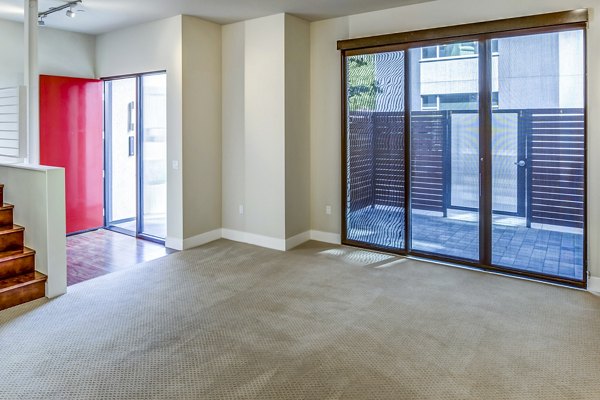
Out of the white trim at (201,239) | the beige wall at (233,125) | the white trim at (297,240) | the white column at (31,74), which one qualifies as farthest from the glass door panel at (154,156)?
the white trim at (297,240)

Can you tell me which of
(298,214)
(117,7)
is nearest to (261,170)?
(298,214)

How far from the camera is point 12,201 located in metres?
4.11

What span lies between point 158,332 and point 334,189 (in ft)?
9.67

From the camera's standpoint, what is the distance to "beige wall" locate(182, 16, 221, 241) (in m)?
5.12

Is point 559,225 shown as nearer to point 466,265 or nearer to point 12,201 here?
point 466,265

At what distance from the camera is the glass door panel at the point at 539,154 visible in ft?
12.6

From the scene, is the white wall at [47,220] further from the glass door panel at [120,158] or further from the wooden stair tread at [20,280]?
the glass door panel at [120,158]

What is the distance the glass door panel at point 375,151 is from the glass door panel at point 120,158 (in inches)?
119

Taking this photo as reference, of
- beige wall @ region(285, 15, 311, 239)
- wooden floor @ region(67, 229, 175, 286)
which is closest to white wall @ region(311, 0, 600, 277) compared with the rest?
beige wall @ region(285, 15, 311, 239)

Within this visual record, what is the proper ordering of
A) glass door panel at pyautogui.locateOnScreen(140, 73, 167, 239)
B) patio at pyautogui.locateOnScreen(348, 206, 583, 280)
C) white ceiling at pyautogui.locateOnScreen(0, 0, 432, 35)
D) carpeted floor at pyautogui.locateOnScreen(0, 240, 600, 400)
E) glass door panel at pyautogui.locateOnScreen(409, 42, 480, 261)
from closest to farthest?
carpeted floor at pyautogui.locateOnScreen(0, 240, 600, 400) < patio at pyautogui.locateOnScreen(348, 206, 583, 280) < glass door panel at pyautogui.locateOnScreen(409, 42, 480, 261) < white ceiling at pyautogui.locateOnScreen(0, 0, 432, 35) < glass door panel at pyautogui.locateOnScreen(140, 73, 167, 239)

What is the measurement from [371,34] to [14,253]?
420 cm

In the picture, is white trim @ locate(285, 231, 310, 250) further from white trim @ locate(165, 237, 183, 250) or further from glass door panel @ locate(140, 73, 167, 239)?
glass door panel @ locate(140, 73, 167, 239)

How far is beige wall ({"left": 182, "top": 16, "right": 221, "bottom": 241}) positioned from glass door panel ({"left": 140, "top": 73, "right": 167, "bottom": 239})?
0.41 m

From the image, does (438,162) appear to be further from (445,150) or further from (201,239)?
(201,239)
